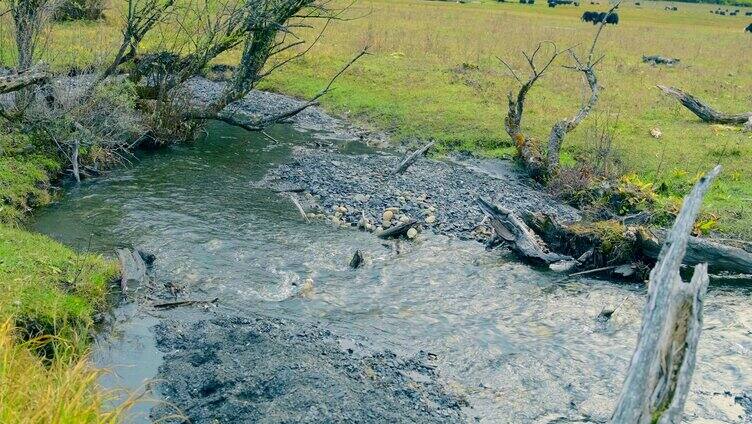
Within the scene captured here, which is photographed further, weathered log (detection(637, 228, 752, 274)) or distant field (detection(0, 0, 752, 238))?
distant field (detection(0, 0, 752, 238))

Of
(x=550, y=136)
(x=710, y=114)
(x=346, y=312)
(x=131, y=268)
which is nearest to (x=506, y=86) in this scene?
(x=710, y=114)

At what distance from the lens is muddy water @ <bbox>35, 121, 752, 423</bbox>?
363 inches

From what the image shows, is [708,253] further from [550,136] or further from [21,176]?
[21,176]

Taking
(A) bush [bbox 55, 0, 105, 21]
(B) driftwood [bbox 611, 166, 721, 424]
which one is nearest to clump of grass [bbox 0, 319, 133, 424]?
(B) driftwood [bbox 611, 166, 721, 424]

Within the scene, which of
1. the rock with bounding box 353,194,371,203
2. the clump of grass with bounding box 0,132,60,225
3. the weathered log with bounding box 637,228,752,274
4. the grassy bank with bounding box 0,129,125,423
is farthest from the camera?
the rock with bounding box 353,194,371,203

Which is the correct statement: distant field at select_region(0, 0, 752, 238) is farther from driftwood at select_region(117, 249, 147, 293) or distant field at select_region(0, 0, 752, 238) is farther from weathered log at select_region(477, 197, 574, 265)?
driftwood at select_region(117, 249, 147, 293)

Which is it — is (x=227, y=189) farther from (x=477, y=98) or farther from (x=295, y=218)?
(x=477, y=98)

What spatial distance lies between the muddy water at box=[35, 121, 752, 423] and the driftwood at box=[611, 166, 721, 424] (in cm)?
377

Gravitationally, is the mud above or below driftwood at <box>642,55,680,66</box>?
below

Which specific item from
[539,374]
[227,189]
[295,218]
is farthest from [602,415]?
[227,189]

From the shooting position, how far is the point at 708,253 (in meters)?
12.6

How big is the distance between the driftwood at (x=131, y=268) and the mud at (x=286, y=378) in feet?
5.00

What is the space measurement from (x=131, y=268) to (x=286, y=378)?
436 centimetres

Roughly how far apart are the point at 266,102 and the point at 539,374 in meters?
18.1
